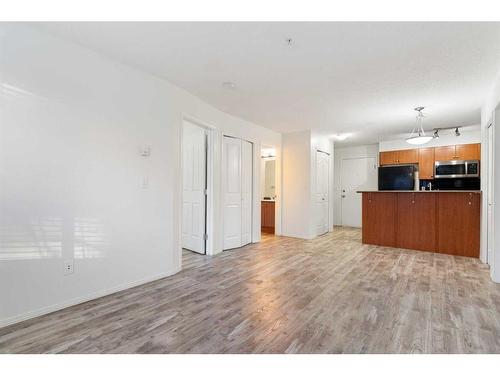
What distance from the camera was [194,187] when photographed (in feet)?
14.4

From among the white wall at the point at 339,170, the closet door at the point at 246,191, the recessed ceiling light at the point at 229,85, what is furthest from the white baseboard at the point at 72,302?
the white wall at the point at 339,170

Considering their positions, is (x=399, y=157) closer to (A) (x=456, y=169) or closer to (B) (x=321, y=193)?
(A) (x=456, y=169)

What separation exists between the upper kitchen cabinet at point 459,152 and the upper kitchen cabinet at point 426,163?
119 millimetres

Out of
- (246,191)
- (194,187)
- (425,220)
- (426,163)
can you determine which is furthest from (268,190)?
(426,163)

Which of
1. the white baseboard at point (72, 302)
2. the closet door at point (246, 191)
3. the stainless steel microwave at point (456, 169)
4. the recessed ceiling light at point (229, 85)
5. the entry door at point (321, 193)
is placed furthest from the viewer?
the entry door at point (321, 193)

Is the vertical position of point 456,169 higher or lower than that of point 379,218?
higher

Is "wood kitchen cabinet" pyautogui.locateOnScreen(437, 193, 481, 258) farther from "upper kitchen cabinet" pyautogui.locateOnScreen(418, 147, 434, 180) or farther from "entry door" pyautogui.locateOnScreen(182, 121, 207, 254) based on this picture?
"entry door" pyautogui.locateOnScreen(182, 121, 207, 254)

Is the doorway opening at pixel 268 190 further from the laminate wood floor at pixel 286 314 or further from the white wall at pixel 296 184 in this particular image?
the laminate wood floor at pixel 286 314

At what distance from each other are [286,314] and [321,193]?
4452mm

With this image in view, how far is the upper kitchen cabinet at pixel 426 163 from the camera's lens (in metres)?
6.12

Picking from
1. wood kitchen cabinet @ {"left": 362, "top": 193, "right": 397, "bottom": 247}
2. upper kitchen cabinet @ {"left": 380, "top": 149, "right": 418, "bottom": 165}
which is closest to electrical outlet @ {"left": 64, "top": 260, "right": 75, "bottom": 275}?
wood kitchen cabinet @ {"left": 362, "top": 193, "right": 397, "bottom": 247}

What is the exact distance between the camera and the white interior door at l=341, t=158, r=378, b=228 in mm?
7395

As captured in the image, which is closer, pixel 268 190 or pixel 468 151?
pixel 468 151
